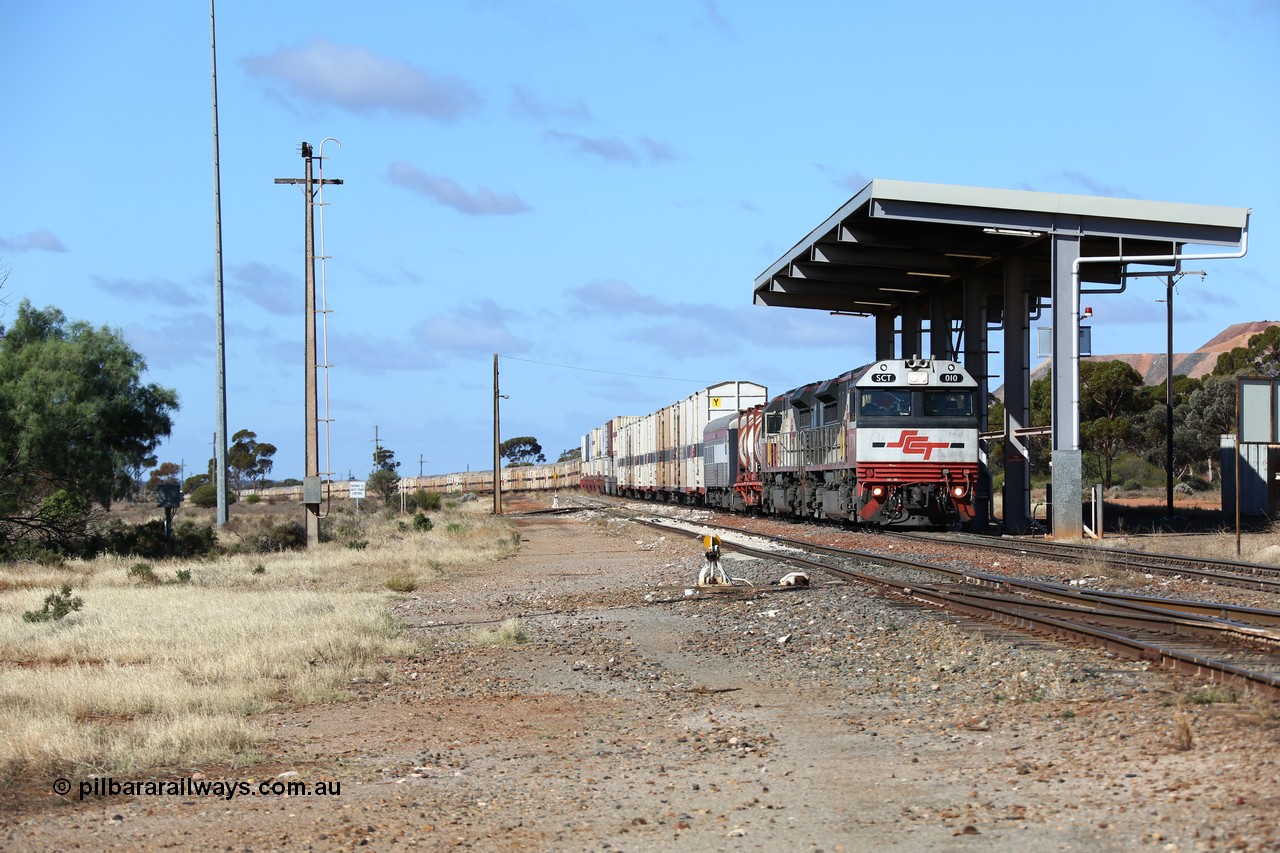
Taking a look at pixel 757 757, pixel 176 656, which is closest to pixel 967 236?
pixel 176 656

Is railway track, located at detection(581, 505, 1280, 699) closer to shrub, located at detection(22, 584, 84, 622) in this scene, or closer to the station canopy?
the station canopy

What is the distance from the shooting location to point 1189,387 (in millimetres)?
77062

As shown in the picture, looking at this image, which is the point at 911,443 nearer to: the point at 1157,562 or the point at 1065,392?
the point at 1065,392

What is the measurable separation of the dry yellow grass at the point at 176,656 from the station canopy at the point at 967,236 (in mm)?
12300

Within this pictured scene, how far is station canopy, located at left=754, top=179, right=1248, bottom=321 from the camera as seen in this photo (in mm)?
25062

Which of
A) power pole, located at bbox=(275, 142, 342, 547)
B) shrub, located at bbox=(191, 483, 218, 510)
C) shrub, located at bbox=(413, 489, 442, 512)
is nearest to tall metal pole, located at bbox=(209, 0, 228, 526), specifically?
power pole, located at bbox=(275, 142, 342, 547)

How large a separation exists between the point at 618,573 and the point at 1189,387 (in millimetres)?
66343

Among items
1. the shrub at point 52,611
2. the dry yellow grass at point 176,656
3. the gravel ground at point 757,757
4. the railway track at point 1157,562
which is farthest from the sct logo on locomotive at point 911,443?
the shrub at point 52,611

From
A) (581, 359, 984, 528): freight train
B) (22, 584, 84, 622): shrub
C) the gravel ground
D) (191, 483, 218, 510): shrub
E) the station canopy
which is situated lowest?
(191, 483, 218, 510): shrub

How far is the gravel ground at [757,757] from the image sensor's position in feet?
18.1

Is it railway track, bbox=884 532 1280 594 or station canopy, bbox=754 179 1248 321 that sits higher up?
station canopy, bbox=754 179 1248 321

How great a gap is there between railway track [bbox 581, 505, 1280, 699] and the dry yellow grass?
Answer: 6003 mm

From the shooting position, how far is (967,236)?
90.8 feet

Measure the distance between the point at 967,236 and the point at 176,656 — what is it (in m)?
20.8
